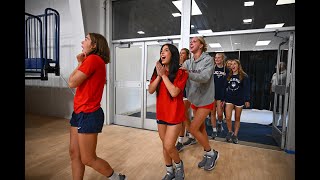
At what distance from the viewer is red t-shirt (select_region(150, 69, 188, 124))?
1791 mm

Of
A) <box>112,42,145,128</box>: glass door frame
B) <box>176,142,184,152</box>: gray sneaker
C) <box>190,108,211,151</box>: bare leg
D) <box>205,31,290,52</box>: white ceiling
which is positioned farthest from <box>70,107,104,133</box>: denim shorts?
<box>205,31,290,52</box>: white ceiling

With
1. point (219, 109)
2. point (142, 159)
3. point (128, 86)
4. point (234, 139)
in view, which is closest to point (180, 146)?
point (142, 159)

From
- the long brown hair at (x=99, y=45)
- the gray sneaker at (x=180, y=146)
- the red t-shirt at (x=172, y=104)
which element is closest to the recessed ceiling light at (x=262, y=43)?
the gray sneaker at (x=180, y=146)

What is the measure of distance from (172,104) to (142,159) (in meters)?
1.28

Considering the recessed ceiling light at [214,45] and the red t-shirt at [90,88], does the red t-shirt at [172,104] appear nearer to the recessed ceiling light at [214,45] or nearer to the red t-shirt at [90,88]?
the red t-shirt at [90,88]

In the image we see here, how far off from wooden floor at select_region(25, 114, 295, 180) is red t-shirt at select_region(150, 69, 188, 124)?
2.78ft

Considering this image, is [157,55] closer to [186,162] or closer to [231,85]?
[231,85]

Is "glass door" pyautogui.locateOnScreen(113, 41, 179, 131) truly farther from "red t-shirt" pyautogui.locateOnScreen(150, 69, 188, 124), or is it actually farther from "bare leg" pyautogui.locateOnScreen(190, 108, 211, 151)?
"red t-shirt" pyautogui.locateOnScreen(150, 69, 188, 124)

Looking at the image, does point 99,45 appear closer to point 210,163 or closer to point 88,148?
point 88,148

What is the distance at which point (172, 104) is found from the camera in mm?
1806

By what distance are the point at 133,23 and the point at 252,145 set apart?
3470 millimetres

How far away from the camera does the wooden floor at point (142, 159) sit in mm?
2287

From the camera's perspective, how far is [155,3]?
423 cm

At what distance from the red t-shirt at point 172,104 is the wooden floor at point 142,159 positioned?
85 cm
